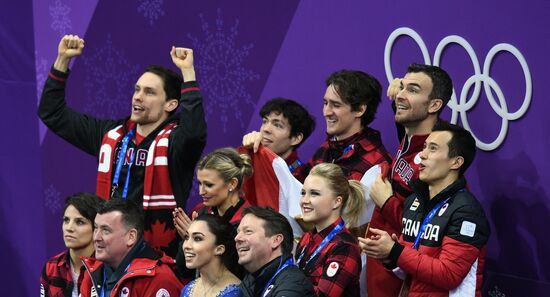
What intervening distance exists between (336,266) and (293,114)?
1.48 m

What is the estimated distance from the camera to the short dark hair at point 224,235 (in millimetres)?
6219

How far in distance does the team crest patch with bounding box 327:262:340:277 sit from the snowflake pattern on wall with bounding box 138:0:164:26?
12.6ft

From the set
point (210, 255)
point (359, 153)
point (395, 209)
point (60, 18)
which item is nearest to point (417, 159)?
point (395, 209)

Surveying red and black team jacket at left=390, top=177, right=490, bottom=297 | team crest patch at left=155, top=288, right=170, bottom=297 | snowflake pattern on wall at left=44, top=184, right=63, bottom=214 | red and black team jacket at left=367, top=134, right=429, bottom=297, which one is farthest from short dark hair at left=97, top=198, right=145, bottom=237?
snowflake pattern on wall at left=44, top=184, right=63, bottom=214

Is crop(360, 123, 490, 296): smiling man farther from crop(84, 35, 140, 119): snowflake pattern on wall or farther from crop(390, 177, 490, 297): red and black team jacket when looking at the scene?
crop(84, 35, 140, 119): snowflake pattern on wall

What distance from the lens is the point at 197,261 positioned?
20.2 ft

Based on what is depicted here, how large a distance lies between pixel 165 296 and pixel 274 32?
99.1 inches

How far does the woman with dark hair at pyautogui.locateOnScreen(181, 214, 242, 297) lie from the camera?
6156mm

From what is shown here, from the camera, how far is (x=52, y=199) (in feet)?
33.6

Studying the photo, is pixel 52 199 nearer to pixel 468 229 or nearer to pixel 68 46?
pixel 68 46

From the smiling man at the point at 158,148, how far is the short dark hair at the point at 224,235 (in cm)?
65

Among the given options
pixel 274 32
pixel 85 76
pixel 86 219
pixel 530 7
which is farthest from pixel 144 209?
pixel 85 76

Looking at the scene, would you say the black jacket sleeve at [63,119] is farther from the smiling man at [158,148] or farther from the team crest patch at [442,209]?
the team crest patch at [442,209]

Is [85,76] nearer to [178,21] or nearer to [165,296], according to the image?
[178,21]
